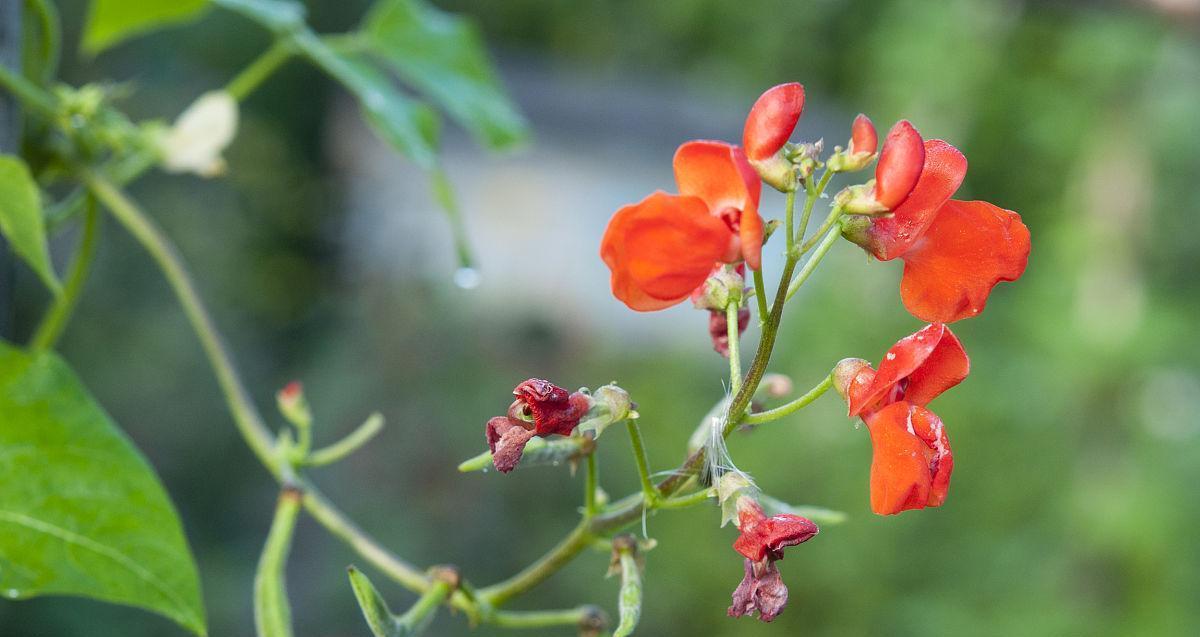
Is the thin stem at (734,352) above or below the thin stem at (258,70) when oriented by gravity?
below

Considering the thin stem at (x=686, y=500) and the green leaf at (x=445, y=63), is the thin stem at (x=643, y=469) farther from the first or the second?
the green leaf at (x=445, y=63)

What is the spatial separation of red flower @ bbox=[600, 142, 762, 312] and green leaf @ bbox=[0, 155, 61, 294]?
0.96 feet

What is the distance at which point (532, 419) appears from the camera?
0.39m

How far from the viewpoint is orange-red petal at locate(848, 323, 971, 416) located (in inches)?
14.4

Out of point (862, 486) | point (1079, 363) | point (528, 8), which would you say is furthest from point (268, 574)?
point (528, 8)

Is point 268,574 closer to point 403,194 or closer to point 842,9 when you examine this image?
point 403,194

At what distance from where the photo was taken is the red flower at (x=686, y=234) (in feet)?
1.20

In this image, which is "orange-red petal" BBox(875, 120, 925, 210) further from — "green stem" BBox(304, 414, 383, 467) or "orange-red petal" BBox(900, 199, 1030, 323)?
"green stem" BBox(304, 414, 383, 467)

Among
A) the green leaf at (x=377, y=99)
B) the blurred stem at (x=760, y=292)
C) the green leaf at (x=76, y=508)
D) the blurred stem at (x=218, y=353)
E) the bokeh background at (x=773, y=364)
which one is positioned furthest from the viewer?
the bokeh background at (x=773, y=364)

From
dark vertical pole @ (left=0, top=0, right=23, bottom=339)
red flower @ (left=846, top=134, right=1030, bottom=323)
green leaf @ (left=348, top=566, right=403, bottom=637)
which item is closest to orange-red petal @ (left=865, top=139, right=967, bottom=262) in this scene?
red flower @ (left=846, top=134, right=1030, bottom=323)

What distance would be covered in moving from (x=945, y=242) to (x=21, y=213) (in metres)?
0.41

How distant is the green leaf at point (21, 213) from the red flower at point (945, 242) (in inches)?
14.8

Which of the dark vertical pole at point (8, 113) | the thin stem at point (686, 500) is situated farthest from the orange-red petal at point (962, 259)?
the dark vertical pole at point (8, 113)

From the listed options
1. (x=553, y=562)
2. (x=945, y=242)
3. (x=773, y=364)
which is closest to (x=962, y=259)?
(x=945, y=242)
